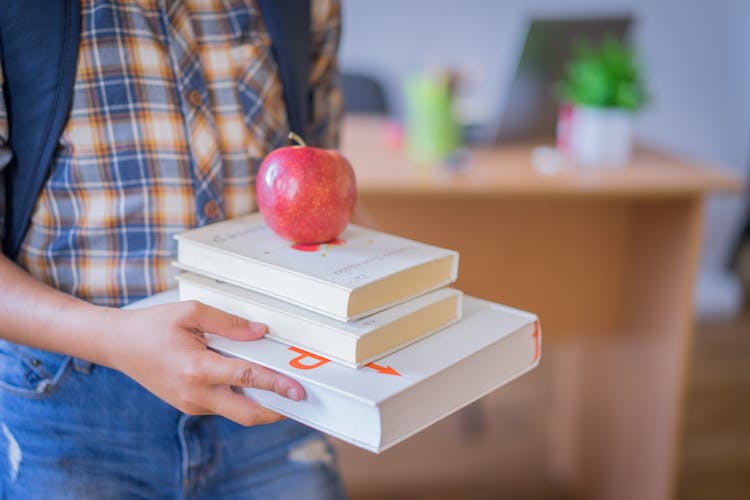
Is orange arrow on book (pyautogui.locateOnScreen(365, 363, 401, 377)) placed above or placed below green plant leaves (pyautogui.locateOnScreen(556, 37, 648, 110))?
below

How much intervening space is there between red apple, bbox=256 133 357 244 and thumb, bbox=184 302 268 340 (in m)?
0.11

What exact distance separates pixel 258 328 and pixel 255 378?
0.23 feet

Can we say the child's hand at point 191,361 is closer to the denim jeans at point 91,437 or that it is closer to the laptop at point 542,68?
the denim jeans at point 91,437

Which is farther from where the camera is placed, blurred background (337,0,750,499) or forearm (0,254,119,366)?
blurred background (337,0,750,499)

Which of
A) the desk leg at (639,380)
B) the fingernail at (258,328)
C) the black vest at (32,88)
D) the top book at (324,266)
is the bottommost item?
the desk leg at (639,380)

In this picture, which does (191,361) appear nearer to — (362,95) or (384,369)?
(384,369)

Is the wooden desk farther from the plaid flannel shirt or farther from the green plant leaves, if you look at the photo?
the plaid flannel shirt

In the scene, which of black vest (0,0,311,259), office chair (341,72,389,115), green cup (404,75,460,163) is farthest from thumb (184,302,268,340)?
office chair (341,72,389,115)

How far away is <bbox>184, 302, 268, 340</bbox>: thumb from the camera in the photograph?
77cm

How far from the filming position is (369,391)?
0.70 meters

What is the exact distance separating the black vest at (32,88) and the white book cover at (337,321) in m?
0.18

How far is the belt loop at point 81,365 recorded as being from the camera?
34.0 inches

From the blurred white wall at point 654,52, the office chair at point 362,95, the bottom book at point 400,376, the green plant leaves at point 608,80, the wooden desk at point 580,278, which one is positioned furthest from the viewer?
the blurred white wall at point 654,52

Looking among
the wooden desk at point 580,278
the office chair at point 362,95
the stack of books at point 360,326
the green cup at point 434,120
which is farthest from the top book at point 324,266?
the office chair at point 362,95
